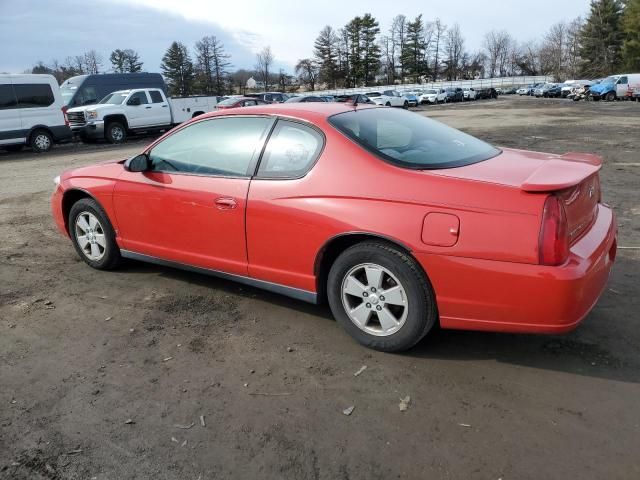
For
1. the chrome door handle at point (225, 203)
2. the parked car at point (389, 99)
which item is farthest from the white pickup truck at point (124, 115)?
the parked car at point (389, 99)

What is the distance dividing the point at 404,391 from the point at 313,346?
0.76 meters

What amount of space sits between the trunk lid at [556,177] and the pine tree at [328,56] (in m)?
98.8

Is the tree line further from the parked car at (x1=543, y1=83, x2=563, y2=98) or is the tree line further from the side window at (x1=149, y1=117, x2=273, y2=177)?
the side window at (x1=149, y1=117, x2=273, y2=177)

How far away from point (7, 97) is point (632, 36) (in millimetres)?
78852

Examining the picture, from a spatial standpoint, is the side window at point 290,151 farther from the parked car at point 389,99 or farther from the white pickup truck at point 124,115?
the parked car at point 389,99

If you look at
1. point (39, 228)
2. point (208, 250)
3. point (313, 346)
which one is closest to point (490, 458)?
point (313, 346)

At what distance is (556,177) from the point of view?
296 cm

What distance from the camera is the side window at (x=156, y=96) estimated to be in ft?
68.0

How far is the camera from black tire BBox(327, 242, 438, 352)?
311 centimetres

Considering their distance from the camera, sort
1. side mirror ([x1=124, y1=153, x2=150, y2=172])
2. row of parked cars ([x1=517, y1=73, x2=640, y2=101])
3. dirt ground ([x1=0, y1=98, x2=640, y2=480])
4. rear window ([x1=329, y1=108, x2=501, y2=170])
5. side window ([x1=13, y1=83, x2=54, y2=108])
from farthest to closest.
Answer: row of parked cars ([x1=517, y1=73, x2=640, y2=101]) < side window ([x1=13, y1=83, x2=54, y2=108]) < side mirror ([x1=124, y1=153, x2=150, y2=172]) < rear window ([x1=329, y1=108, x2=501, y2=170]) < dirt ground ([x1=0, y1=98, x2=640, y2=480])

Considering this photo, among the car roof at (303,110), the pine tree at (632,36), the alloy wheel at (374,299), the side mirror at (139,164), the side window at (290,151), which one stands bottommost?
the alloy wheel at (374,299)

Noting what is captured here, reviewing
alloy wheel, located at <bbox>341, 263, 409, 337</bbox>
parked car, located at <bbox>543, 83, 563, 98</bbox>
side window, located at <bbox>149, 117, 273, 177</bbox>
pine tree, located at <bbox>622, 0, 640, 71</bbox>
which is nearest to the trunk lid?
alloy wheel, located at <bbox>341, 263, 409, 337</bbox>

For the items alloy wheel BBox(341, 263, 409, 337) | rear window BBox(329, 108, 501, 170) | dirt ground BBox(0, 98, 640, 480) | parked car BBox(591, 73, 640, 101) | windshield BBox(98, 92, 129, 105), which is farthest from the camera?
parked car BBox(591, 73, 640, 101)

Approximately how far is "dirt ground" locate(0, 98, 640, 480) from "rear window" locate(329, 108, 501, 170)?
3.86ft
